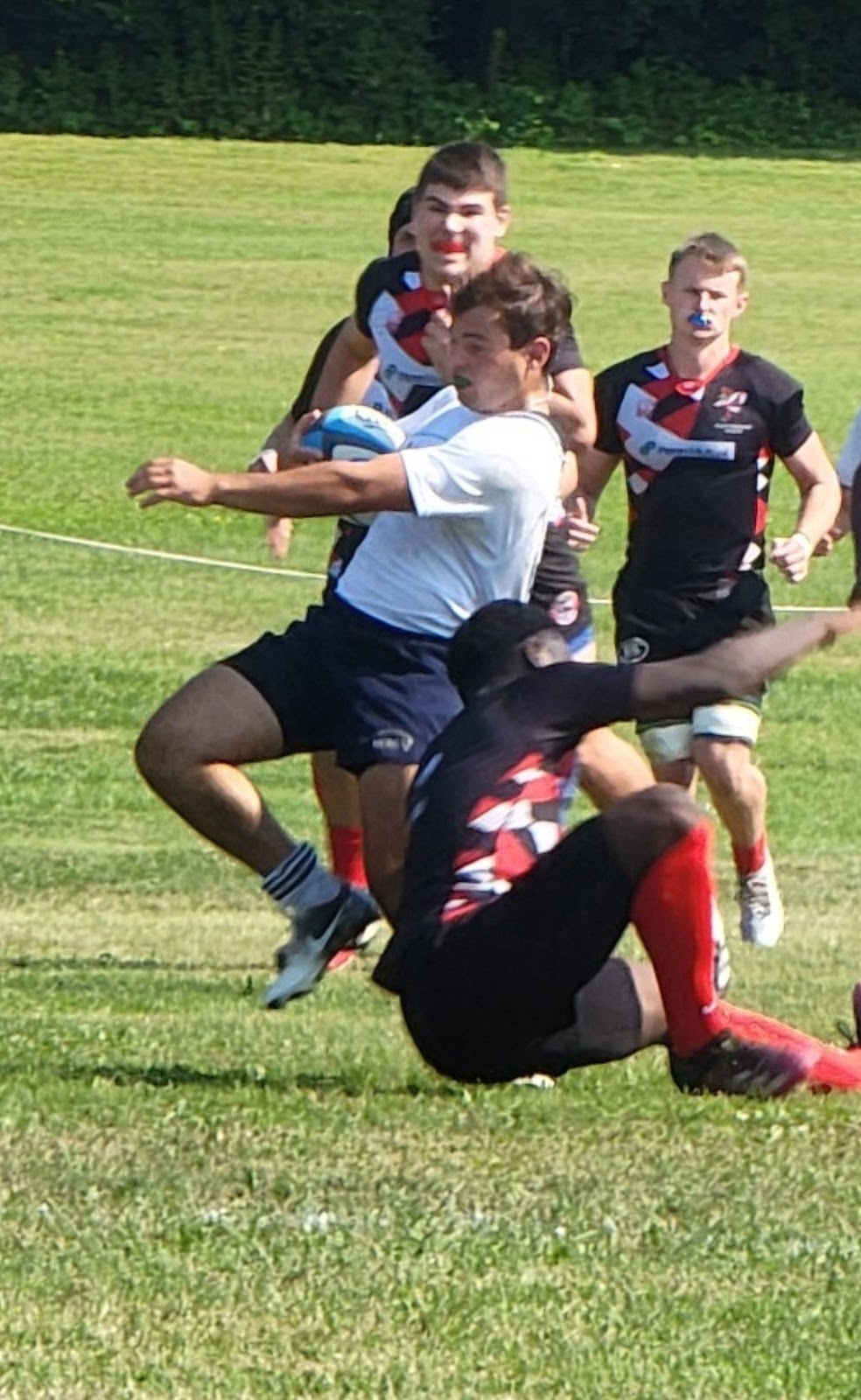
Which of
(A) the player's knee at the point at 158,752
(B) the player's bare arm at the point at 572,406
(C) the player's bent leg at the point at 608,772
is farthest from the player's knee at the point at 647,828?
(B) the player's bare arm at the point at 572,406

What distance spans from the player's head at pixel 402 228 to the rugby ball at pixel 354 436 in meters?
1.37

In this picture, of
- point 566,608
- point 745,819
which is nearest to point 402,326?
point 566,608

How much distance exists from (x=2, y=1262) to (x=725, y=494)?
16.1 feet

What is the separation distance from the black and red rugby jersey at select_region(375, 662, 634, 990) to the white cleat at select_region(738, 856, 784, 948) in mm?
3180

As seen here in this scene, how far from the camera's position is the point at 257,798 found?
24.3 feet

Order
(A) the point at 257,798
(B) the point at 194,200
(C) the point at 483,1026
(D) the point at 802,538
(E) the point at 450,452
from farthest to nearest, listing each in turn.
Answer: (B) the point at 194,200
(D) the point at 802,538
(A) the point at 257,798
(E) the point at 450,452
(C) the point at 483,1026

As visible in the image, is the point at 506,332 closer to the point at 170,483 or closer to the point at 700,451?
the point at 170,483

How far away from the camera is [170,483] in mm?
6402

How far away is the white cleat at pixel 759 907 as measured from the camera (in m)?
9.34

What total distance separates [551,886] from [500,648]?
54cm

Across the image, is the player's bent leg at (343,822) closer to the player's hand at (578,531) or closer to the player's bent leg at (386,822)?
the player's hand at (578,531)

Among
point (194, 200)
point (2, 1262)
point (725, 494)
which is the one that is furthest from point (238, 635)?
point (194, 200)

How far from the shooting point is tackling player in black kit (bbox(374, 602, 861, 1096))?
604cm

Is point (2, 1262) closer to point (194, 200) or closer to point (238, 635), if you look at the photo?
point (238, 635)
